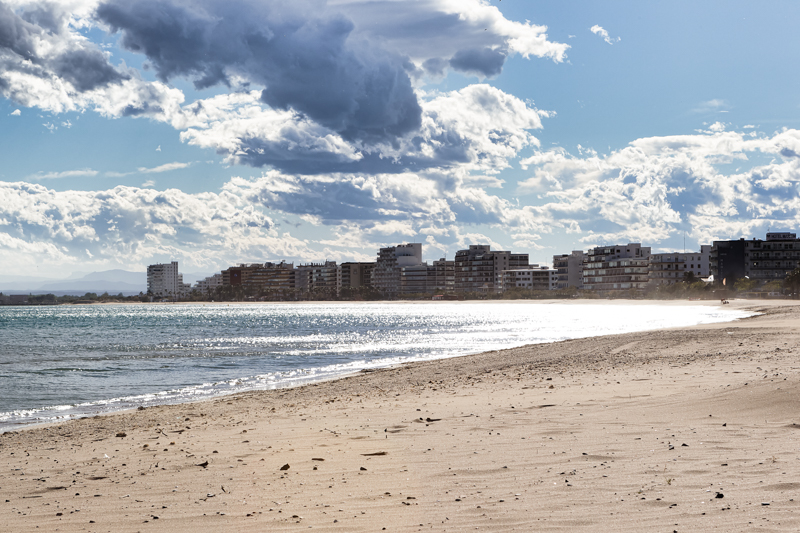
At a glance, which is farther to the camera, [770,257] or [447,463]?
[770,257]

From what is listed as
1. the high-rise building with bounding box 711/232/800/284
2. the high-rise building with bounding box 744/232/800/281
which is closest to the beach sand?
the high-rise building with bounding box 711/232/800/284

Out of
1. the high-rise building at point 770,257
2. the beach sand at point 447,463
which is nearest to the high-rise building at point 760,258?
the high-rise building at point 770,257

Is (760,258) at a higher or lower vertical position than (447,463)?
higher

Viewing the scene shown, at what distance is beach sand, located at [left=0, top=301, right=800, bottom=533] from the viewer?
651 cm

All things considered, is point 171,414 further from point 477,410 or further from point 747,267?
point 747,267

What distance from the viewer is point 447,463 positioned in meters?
8.53

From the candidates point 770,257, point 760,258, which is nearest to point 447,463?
point 760,258

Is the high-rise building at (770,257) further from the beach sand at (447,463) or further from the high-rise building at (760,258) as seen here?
the beach sand at (447,463)

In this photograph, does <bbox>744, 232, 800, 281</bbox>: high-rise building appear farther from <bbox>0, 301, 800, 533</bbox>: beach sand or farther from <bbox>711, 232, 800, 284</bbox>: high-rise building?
<bbox>0, 301, 800, 533</bbox>: beach sand

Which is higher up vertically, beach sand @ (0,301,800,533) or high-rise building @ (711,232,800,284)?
high-rise building @ (711,232,800,284)

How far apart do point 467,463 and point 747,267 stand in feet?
671

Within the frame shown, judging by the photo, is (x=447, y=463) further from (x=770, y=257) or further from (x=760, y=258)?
(x=770, y=257)

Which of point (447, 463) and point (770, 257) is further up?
point (770, 257)

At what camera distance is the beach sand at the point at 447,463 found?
256 inches
